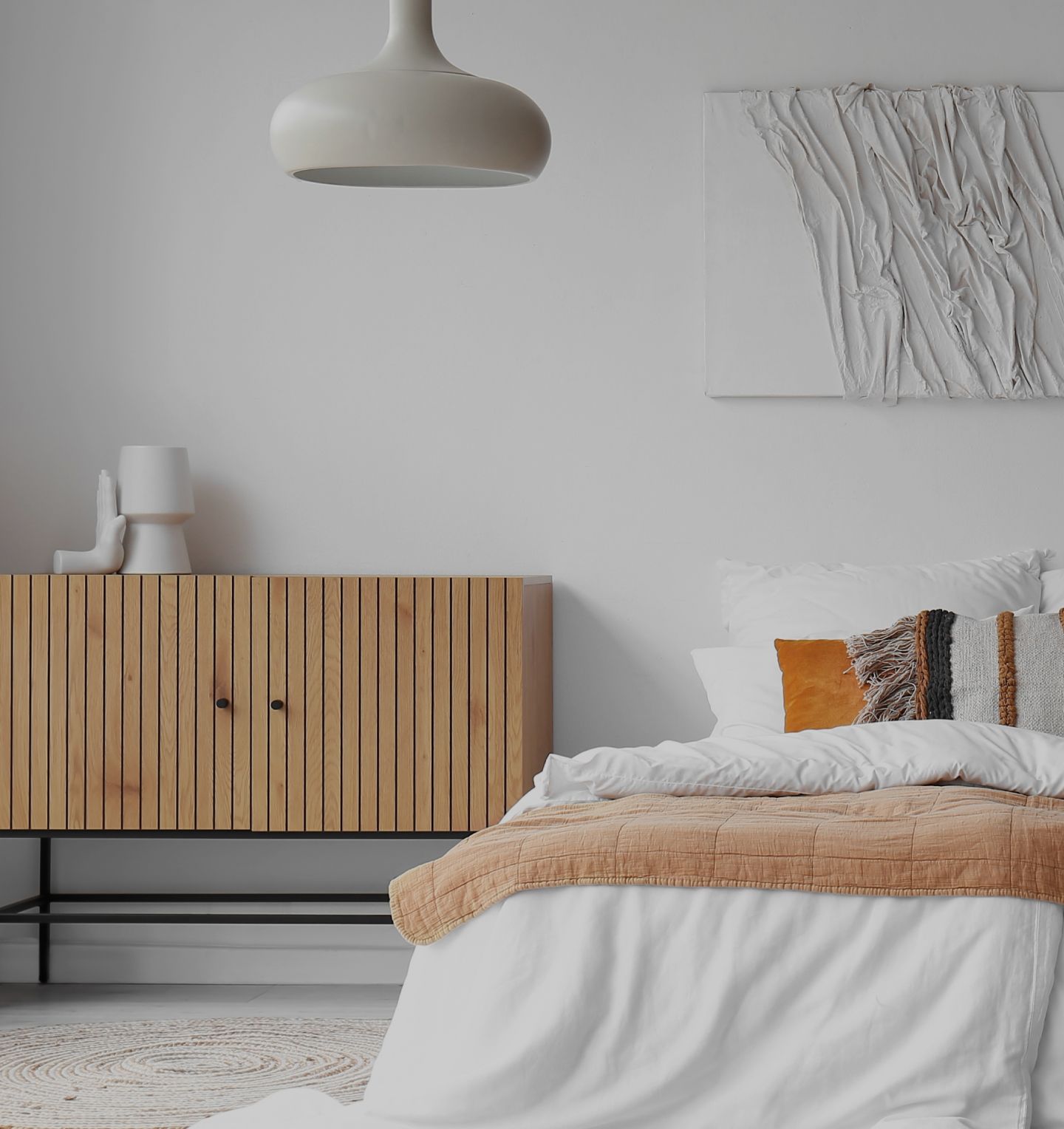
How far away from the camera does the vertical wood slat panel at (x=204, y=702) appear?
2932 mm

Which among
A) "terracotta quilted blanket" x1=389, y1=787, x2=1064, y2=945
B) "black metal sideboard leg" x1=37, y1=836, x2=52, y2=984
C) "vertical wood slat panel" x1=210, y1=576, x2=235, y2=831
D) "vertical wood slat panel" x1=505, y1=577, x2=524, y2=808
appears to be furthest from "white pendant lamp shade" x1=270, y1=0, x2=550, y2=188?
"black metal sideboard leg" x1=37, y1=836, x2=52, y2=984

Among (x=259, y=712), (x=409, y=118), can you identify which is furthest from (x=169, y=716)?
(x=409, y=118)

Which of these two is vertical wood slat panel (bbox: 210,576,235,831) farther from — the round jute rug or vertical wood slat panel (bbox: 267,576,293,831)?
the round jute rug

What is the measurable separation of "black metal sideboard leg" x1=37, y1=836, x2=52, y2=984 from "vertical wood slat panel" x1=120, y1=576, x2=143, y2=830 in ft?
1.60

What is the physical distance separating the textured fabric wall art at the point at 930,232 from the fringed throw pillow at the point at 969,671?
786 mm

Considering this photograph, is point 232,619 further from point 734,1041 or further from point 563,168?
point 734,1041

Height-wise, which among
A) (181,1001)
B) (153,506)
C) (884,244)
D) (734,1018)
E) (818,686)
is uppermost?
(884,244)

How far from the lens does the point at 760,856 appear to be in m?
1.72

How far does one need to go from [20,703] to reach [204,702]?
0.39 meters

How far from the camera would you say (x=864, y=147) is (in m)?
3.25

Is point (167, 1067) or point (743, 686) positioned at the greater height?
point (743, 686)

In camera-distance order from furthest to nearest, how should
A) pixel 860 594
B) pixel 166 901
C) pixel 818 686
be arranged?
pixel 166 901
pixel 860 594
pixel 818 686

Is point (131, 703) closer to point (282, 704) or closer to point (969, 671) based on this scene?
point (282, 704)

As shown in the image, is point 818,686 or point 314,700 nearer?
point 818,686
